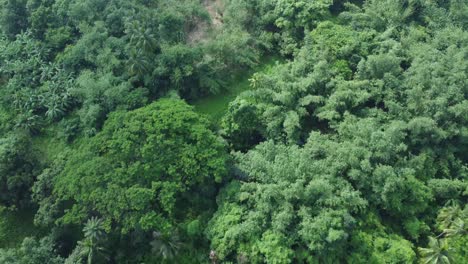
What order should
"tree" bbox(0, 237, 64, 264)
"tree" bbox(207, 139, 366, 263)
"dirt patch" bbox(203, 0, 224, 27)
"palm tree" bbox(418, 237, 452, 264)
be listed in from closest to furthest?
"tree" bbox(207, 139, 366, 263), "palm tree" bbox(418, 237, 452, 264), "tree" bbox(0, 237, 64, 264), "dirt patch" bbox(203, 0, 224, 27)

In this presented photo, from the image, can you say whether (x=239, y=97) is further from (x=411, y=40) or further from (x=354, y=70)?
(x=411, y=40)

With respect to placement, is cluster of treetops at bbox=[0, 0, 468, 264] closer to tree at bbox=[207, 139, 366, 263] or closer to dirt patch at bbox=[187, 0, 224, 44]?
tree at bbox=[207, 139, 366, 263]

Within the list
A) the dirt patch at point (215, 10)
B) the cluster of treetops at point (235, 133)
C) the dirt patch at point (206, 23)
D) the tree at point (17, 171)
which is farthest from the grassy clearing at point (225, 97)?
the tree at point (17, 171)

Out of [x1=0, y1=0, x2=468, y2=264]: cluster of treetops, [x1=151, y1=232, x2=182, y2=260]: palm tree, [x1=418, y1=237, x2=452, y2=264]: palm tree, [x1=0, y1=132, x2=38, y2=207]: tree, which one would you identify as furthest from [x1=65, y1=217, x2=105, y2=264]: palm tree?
[x1=418, y1=237, x2=452, y2=264]: palm tree

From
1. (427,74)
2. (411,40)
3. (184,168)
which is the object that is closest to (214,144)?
(184,168)

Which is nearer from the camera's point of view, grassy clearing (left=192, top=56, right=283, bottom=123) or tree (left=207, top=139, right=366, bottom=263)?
tree (left=207, top=139, right=366, bottom=263)

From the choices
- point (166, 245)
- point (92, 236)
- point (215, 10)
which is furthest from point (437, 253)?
point (215, 10)
